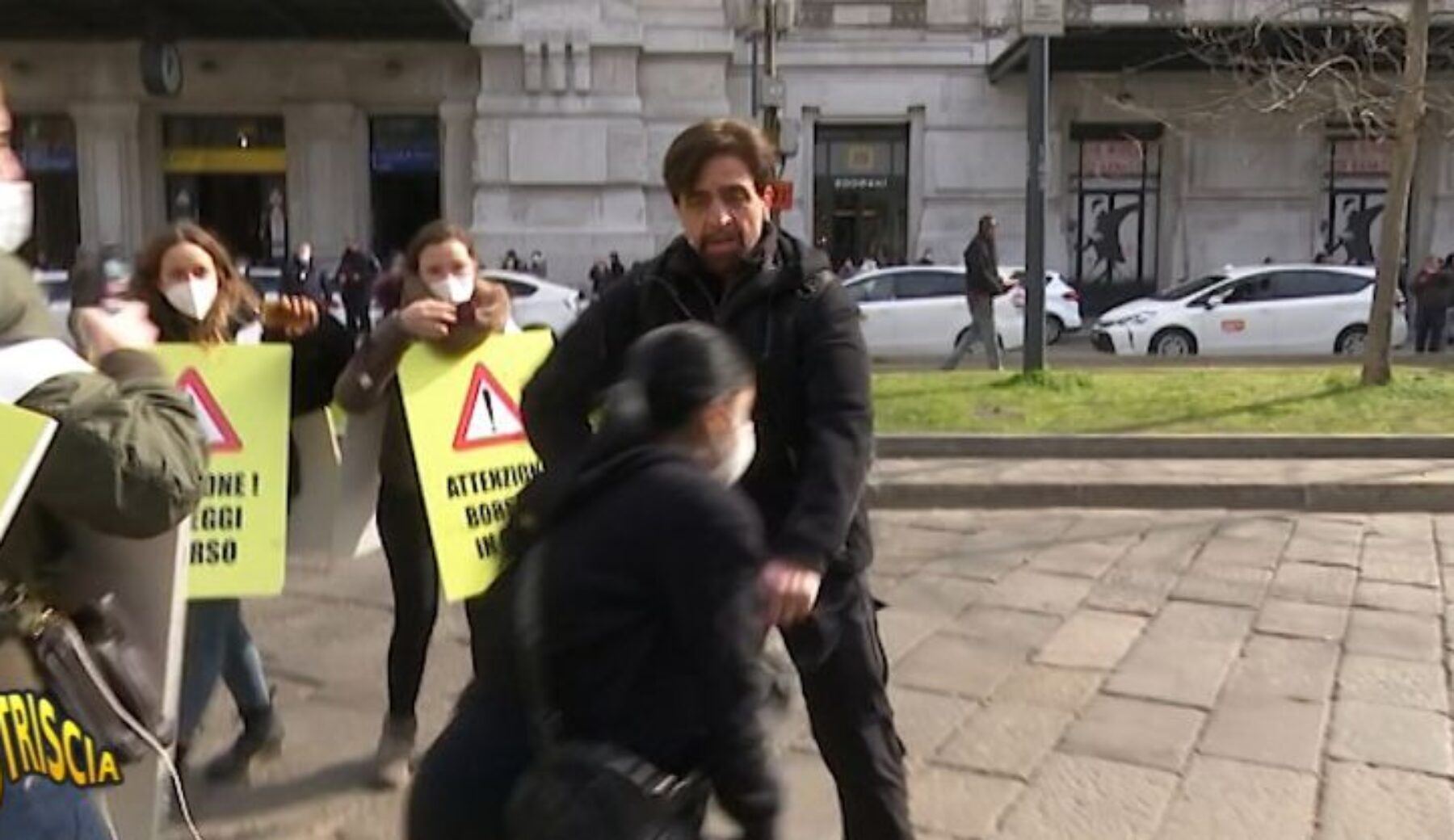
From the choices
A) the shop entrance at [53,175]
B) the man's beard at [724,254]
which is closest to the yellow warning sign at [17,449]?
the man's beard at [724,254]

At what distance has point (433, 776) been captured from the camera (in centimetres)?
208

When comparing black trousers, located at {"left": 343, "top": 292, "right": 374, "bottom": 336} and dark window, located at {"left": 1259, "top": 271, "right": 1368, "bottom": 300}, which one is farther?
black trousers, located at {"left": 343, "top": 292, "right": 374, "bottom": 336}

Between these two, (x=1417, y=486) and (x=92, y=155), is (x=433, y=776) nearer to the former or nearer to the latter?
(x=1417, y=486)

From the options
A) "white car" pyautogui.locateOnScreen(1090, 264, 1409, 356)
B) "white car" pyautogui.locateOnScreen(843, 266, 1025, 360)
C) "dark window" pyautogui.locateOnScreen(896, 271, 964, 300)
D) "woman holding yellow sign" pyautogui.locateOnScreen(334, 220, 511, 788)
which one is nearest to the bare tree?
"white car" pyautogui.locateOnScreen(1090, 264, 1409, 356)

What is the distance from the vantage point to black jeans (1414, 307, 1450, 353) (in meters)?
18.5

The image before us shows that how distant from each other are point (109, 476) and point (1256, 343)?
56.3 feet

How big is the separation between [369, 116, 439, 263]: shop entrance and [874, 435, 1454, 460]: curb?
17712 mm

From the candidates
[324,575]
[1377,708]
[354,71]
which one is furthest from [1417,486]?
[354,71]

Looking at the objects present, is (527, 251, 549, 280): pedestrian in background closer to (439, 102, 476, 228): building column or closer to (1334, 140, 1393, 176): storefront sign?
(439, 102, 476, 228): building column

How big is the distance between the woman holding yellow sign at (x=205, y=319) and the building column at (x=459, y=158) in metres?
20.7

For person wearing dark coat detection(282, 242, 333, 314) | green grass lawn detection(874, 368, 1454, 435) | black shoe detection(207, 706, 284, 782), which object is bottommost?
black shoe detection(207, 706, 284, 782)

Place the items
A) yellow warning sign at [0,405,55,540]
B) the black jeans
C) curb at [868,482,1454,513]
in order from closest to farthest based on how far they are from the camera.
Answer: yellow warning sign at [0,405,55,540]
curb at [868,482,1454,513]
the black jeans

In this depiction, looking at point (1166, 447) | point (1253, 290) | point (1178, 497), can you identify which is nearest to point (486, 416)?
point (1178, 497)

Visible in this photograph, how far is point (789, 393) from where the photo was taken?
258cm
